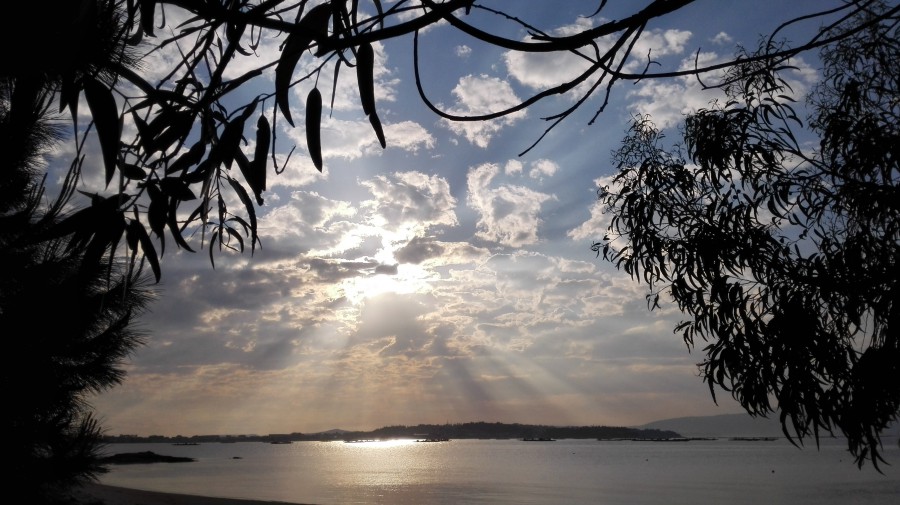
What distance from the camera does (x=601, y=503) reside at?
21.2 metres

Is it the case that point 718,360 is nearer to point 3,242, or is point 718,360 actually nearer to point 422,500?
point 3,242

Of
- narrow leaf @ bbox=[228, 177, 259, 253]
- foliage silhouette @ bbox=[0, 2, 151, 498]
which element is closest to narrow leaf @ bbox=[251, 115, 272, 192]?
narrow leaf @ bbox=[228, 177, 259, 253]

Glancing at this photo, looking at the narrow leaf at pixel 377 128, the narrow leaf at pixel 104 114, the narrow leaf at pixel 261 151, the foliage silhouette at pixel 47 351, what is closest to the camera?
the narrow leaf at pixel 104 114

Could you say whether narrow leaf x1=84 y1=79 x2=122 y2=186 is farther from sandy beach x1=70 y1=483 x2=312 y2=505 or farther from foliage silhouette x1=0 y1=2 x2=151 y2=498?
sandy beach x1=70 y1=483 x2=312 y2=505

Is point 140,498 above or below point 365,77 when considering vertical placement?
below

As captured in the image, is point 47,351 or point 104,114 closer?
point 104,114

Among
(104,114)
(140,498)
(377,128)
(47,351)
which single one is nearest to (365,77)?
(377,128)

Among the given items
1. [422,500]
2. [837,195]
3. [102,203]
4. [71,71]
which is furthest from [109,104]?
[422,500]

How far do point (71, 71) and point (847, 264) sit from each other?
5637mm

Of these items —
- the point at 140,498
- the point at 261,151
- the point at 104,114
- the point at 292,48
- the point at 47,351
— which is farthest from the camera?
the point at 140,498

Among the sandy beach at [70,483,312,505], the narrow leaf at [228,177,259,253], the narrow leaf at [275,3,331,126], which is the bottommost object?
the sandy beach at [70,483,312,505]

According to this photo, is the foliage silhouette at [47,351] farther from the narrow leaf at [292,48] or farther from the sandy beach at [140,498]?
the sandy beach at [140,498]

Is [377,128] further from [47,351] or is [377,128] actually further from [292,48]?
[47,351]

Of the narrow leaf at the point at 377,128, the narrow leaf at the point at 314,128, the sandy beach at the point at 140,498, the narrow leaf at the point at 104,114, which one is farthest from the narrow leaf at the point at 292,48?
the sandy beach at the point at 140,498
